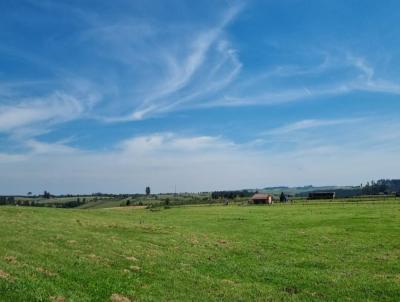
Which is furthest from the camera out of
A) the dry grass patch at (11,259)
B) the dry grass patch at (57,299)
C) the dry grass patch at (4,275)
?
the dry grass patch at (11,259)

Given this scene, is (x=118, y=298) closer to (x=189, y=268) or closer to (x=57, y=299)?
(x=57, y=299)

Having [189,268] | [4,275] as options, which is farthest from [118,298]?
[189,268]

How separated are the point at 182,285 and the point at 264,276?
6.05 meters

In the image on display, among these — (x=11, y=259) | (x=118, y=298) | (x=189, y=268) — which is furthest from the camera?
(x=189, y=268)

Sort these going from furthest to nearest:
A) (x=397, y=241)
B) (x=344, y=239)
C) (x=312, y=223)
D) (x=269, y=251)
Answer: (x=312, y=223), (x=344, y=239), (x=397, y=241), (x=269, y=251)

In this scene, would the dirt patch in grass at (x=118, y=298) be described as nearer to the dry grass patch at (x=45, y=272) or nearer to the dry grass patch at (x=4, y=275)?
the dry grass patch at (x=45, y=272)

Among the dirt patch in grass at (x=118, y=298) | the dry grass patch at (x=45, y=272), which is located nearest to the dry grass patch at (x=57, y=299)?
the dirt patch in grass at (x=118, y=298)

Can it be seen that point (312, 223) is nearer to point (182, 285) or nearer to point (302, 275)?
point (302, 275)

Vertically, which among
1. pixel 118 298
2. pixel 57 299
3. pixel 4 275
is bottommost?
pixel 118 298

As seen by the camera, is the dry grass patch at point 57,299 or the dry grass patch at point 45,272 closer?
the dry grass patch at point 57,299

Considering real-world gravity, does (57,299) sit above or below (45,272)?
below

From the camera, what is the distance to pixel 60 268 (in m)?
23.3

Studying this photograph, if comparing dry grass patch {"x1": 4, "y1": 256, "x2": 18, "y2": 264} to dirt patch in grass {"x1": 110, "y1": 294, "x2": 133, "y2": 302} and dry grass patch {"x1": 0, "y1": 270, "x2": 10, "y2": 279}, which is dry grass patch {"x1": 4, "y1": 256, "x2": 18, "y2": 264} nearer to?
A: dry grass patch {"x1": 0, "y1": 270, "x2": 10, "y2": 279}

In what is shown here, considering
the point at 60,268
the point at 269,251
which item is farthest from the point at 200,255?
the point at 60,268
